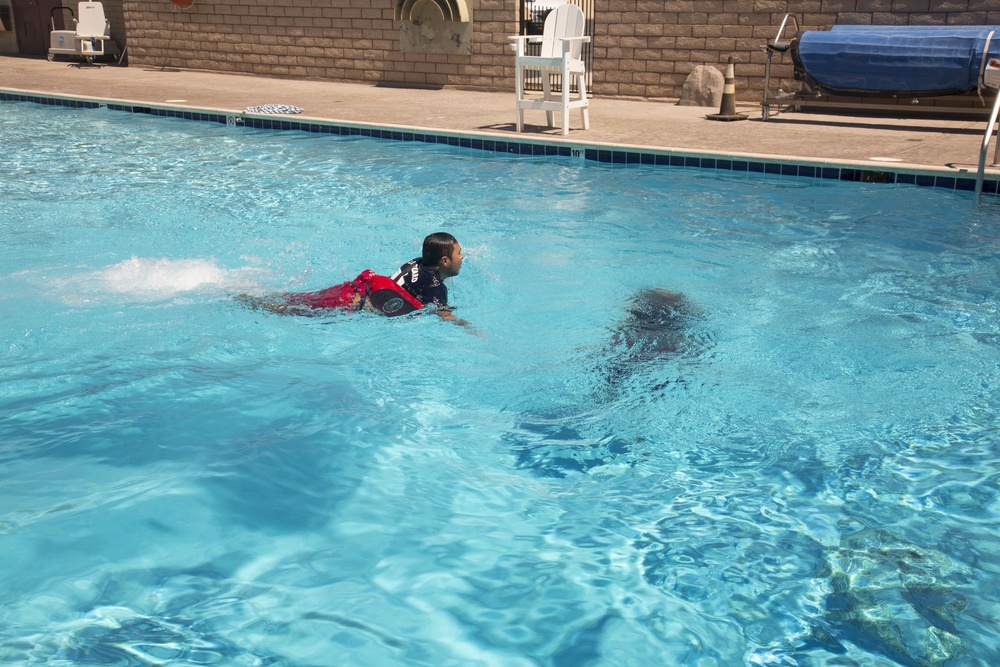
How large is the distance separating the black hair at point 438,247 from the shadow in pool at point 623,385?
0.99 m

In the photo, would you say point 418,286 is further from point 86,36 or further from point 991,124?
Result: point 86,36

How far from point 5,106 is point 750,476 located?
522 inches

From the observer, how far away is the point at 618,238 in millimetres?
7168

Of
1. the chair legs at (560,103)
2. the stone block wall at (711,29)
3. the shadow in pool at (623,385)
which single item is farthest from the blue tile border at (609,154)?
the stone block wall at (711,29)

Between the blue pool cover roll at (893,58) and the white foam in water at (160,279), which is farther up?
the blue pool cover roll at (893,58)

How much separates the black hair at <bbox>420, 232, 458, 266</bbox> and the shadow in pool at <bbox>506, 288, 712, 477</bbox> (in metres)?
0.99

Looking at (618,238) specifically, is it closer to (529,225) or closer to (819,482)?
(529,225)

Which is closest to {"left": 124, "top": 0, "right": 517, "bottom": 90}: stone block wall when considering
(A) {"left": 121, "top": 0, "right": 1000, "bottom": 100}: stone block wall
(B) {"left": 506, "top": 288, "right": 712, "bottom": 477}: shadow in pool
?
(A) {"left": 121, "top": 0, "right": 1000, "bottom": 100}: stone block wall

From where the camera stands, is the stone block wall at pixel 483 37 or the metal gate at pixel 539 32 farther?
the metal gate at pixel 539 32

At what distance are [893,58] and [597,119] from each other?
3.36 metres

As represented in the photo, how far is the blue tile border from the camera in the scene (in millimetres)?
7922

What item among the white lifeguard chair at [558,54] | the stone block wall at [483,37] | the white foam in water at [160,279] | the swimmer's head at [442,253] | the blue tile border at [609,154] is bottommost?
the white foam in water at [160,279]

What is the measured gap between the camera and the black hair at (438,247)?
4.73 meters

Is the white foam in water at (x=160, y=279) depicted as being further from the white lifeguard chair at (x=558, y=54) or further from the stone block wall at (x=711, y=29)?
the stone block wall at (x=711, y=29)
